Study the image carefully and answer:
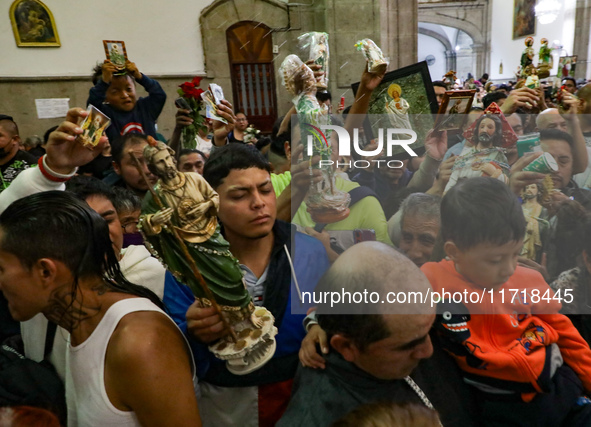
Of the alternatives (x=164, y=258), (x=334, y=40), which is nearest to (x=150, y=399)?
(x=164, y=258)

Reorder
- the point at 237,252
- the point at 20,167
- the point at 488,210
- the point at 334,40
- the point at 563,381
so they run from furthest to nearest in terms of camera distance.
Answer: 1. the point at 334,40
2. the point at 20,167
3. the point at 237,252
4. the point at 563,381
5. the point at 488,210

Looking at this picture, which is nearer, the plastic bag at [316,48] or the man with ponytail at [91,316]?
the man with ponytail at [91,316]

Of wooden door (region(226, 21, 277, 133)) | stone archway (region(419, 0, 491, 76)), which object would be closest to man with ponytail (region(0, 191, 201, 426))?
wooden door (region(226, 21, 277, 133))

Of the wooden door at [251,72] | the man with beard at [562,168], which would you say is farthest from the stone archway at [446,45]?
the man with beard at [562,168]

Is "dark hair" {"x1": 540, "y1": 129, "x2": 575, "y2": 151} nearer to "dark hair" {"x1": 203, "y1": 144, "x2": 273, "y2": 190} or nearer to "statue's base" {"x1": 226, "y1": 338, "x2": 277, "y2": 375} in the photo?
"dark hair" {"x1": 203, "y1": 144, "x2": 273, "y2": 190}

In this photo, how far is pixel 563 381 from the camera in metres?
0.86

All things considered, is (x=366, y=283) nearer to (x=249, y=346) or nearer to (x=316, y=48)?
(x=249, y=346)

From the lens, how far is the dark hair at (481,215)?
75 cm

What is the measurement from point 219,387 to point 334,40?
3.49m

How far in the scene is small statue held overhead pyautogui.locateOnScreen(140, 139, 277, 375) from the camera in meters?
0.77

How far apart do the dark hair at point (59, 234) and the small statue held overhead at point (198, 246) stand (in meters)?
0.14

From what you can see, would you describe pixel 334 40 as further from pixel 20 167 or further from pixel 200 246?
pixel 200 246

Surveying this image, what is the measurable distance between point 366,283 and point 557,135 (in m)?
0.66

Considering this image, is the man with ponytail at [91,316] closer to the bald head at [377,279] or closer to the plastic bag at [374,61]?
the bald head at [377,279]
